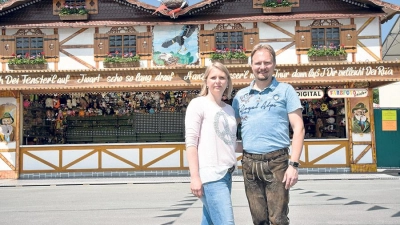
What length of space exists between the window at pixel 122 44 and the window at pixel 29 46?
266 cm

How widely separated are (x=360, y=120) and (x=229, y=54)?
17.2 feet

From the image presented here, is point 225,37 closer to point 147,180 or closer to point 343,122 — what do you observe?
point 343,122

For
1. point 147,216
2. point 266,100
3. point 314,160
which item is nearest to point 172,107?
point 314,160

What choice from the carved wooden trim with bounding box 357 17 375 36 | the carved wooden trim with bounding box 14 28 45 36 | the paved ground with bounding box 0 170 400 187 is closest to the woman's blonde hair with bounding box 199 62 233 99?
the paved ground with bounding box 0 170 400 187

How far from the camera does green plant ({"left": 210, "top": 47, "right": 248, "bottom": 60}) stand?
19.9 meters

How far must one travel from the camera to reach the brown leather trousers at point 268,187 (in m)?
4.58

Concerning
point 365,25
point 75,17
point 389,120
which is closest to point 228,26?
point 365,25

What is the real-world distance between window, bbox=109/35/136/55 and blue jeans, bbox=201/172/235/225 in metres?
16.4

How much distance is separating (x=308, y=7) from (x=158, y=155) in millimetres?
7825

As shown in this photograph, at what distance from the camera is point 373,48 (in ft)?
65.0

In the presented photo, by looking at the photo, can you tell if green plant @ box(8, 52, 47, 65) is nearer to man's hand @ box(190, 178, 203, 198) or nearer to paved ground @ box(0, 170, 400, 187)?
paved ground @ box(0, 170, 400, 187)

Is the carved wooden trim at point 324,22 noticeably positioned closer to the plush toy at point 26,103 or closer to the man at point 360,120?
the man at point 360,120

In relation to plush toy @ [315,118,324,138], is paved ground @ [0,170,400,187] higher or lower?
lower

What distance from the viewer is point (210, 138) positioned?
4469 millimetres
